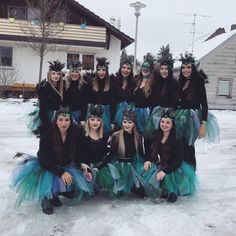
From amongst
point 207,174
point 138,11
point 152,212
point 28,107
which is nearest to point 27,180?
point 152,212

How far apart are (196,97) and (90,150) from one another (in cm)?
151

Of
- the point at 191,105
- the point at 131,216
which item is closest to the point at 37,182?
the point at 131,216

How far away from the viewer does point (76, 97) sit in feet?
16.8

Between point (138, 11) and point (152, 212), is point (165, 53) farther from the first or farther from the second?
point (138, 11)

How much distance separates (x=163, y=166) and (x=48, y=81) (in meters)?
1.86

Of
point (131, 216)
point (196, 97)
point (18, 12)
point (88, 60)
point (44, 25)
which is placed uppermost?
point (18, 12)

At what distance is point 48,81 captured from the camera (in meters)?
4.92

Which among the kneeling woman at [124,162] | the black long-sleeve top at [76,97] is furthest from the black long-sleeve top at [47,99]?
the kneeling woman at [124,162]

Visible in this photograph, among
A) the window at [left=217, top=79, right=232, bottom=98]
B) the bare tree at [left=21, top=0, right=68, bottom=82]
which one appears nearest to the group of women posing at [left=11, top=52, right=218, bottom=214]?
the bare tree at [left=21, top=0, right=68, bottom=82]

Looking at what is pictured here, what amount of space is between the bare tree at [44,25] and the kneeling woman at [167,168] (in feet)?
40.4

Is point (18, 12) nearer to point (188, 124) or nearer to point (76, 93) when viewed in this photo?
point (76, 93)

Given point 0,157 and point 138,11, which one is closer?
point 0,157

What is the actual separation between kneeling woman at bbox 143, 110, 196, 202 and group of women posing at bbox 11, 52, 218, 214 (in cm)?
1

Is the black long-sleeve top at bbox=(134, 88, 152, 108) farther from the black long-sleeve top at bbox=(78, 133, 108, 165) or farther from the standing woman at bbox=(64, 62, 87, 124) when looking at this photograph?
the black long-sleeve top at bbox=(78, 133, 108, 165)
